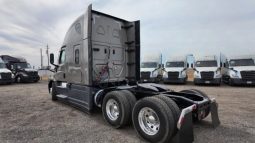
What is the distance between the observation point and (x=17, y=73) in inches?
753

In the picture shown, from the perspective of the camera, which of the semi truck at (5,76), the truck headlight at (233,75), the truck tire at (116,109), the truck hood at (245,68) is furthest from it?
the semi truck at (5,76)

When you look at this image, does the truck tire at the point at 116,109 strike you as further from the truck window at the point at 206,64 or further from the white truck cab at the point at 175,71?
the truck window at the point at 206,64

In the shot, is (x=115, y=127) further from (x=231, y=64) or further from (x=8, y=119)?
(x=231, y=64)

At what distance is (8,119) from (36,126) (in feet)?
4.38

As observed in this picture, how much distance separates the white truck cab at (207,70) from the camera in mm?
14477

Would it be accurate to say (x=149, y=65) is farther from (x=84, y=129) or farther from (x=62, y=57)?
(x=84, y=129)

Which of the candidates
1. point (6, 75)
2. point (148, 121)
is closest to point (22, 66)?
point (6, 75)

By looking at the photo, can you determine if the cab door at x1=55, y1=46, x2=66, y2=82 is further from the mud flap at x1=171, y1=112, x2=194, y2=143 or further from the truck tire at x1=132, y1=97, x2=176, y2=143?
the mud flap at x1=171, y1=112, x2=194, y2=143

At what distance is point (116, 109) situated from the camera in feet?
15.5

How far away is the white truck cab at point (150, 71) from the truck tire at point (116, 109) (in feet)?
37.6

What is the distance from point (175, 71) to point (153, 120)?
40.4 ft

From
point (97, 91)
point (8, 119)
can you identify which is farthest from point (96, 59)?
point (8, 119)

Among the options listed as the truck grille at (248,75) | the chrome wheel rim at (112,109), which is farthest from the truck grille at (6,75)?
the truck grille at (248,75)

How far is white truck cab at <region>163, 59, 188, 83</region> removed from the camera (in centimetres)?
1547
